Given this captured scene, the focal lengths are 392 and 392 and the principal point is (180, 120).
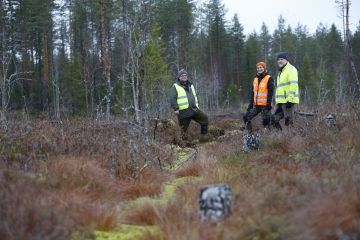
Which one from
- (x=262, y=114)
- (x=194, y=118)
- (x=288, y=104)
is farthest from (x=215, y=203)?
(x=194, y=118)

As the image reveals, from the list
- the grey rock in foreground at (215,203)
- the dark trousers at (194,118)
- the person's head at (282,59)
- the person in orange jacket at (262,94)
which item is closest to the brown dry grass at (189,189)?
the grey rock in foreground at (215,203)

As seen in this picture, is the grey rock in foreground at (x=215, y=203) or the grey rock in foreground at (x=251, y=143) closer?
the grey rock in foreground at (x=215, y=203)

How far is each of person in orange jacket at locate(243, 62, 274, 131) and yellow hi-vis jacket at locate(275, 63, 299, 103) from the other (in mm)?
168

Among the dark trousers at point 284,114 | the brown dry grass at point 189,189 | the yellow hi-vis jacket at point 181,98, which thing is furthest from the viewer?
the yellow hi-vis jacket at point 181,98

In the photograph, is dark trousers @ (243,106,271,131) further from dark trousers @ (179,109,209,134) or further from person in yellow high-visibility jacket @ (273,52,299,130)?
dark trousers @ (179,109,209,134)

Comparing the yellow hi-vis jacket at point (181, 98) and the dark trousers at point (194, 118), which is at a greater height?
the yellow hi-vis jacket at point (181, 98)

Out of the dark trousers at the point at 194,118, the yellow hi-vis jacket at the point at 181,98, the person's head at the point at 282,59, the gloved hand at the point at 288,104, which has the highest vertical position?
the person's head at the point at 282,59

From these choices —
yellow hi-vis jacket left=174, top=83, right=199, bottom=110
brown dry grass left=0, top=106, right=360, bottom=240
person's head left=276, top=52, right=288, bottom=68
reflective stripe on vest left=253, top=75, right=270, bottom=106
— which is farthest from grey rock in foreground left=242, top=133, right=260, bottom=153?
yellow hi-vis jacket left=174, top=83, right=199, bottom=110

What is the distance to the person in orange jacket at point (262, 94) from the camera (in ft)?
27.0

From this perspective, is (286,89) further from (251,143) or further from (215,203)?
(215,203)

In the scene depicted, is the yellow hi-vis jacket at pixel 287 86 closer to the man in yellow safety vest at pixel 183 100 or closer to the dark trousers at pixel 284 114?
the dark trousers at pixel 284 114

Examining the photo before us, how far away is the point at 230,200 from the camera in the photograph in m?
3.56

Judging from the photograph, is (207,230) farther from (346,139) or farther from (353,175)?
(346,139)

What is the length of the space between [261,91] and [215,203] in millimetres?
5219
